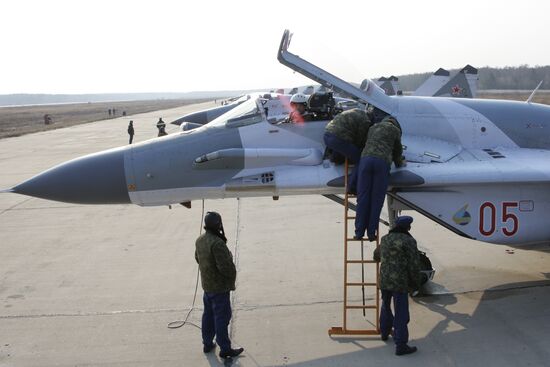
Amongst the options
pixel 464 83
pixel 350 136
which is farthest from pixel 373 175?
pixel 464 83

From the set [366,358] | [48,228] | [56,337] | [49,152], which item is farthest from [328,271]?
[49,152]

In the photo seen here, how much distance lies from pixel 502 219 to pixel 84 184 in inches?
197

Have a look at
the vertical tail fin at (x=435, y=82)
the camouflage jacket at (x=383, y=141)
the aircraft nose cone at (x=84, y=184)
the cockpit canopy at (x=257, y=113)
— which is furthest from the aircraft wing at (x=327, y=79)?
the vertical tail fin at (x=435, y=82)

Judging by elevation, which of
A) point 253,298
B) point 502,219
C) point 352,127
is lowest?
point 253,298

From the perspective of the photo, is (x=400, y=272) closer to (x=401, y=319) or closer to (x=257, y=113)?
(x=401, y=319)

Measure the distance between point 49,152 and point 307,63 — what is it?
2194 centimetres

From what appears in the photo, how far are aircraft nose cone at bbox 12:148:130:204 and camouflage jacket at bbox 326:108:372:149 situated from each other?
2577 millimetres

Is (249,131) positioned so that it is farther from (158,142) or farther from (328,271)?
(328,271)

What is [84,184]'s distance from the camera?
6023 millimetres

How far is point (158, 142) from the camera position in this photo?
630cm

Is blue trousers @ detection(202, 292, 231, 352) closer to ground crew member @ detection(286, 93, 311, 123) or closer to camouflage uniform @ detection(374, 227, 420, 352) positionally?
camouflage uniform @ detection(374, 227, 420, 352)

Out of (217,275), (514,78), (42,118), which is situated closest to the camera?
(217,275)

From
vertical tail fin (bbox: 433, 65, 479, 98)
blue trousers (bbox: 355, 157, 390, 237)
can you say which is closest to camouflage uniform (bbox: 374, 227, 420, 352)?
blue trousers (bbox: 355, 157, 390, 237)

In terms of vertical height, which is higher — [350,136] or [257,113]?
[257,113]
